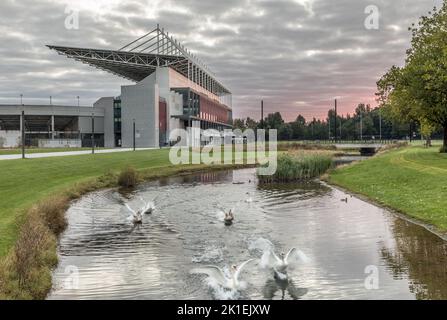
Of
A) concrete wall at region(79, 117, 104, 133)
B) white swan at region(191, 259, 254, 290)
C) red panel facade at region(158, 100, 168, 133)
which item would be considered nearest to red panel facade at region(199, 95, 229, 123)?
red panel facade at region(158, 100, 168, 133)

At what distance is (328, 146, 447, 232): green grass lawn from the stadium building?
66757 mm

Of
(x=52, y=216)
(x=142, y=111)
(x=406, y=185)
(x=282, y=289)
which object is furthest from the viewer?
(x=142, y=111)

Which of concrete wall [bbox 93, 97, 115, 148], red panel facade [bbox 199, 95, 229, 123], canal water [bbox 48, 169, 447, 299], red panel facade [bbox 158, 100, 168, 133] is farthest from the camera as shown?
red panel facade [bbox 199, 95, 229, 123]

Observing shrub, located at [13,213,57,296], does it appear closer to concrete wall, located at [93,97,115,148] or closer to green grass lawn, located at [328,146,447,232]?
green grass lawn, located at [328,146,447,232]

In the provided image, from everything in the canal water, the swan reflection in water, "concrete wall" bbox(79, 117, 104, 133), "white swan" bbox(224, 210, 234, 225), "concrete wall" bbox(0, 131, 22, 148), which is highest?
"concrete wall" bbox(79, 117, 104, 133)

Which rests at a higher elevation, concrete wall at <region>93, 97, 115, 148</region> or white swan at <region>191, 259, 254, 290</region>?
concrete wall at <region>93, 97, 115, 148</region>

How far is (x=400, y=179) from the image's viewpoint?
110 feet

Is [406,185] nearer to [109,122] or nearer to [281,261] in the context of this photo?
[281,261]

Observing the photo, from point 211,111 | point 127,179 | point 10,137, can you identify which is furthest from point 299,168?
point 211,111

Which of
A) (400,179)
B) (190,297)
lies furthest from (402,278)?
(400,179)

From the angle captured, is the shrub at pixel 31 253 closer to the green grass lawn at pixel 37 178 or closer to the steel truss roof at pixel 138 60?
the green grass lawn at pixel 37 178

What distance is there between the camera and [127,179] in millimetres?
37125

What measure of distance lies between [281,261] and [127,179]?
2545cm

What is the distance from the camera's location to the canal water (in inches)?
479
